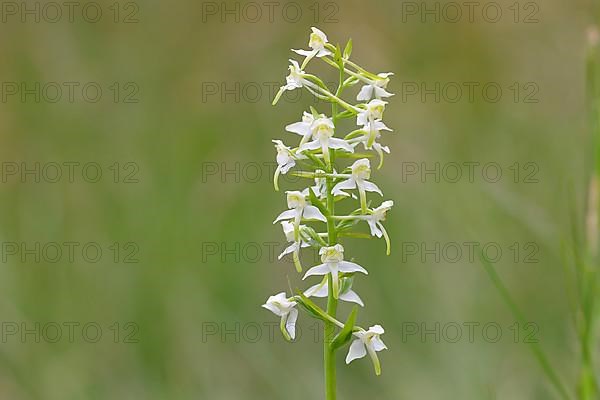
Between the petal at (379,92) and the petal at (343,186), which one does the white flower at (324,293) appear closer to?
the petal at (343,186)

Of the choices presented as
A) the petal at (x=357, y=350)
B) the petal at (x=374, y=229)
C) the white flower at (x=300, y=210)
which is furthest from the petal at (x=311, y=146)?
the petal at (x=357, y=350)

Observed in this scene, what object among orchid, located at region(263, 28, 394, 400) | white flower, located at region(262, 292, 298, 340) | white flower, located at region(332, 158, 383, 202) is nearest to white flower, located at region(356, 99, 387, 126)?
orchid, located at region(263, 28, 394, 400)

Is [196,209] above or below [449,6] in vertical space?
below

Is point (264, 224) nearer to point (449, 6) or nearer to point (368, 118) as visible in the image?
point (449, 6)

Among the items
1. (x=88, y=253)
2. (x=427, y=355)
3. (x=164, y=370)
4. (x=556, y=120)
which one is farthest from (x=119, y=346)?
(x=556, y=120)

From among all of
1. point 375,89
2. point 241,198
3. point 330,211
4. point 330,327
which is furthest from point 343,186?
point 241,198

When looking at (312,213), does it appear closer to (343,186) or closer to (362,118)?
(343,186)
